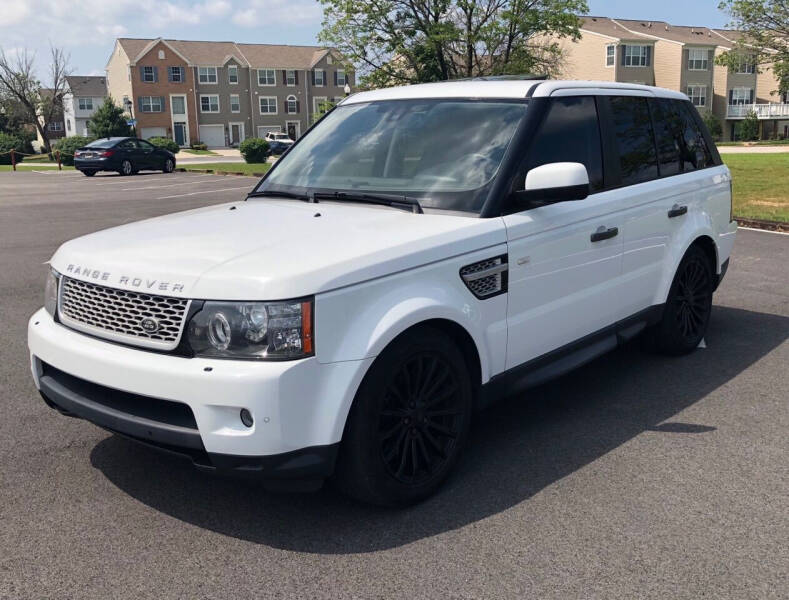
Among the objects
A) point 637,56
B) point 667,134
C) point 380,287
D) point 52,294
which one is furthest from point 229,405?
point 637,56

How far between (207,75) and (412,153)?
85.9m

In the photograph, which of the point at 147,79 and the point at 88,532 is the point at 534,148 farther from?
the point at 147,79

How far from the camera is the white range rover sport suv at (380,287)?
10.5 ft

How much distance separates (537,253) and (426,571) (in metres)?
1.79

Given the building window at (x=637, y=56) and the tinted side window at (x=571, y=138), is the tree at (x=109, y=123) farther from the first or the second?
the tinted side window at (x=571, y=138)

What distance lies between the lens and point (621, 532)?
3494 millimetres

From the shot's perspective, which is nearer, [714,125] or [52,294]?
[52,294]

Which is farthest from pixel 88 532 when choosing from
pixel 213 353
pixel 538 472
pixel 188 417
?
pixel 538 472

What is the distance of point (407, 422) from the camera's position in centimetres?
365

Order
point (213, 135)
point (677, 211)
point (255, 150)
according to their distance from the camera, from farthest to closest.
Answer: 1. point (213, 135)
2. point (255, 150)
3. point (677, 211)

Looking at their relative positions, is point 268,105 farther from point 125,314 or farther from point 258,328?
point 258,328

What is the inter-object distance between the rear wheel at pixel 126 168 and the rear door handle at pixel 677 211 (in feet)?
97.7

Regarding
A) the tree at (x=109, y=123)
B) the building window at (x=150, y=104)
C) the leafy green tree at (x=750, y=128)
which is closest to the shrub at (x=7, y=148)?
the tree at (x=109, y=123)

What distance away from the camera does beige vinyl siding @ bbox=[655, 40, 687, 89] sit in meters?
73.6
